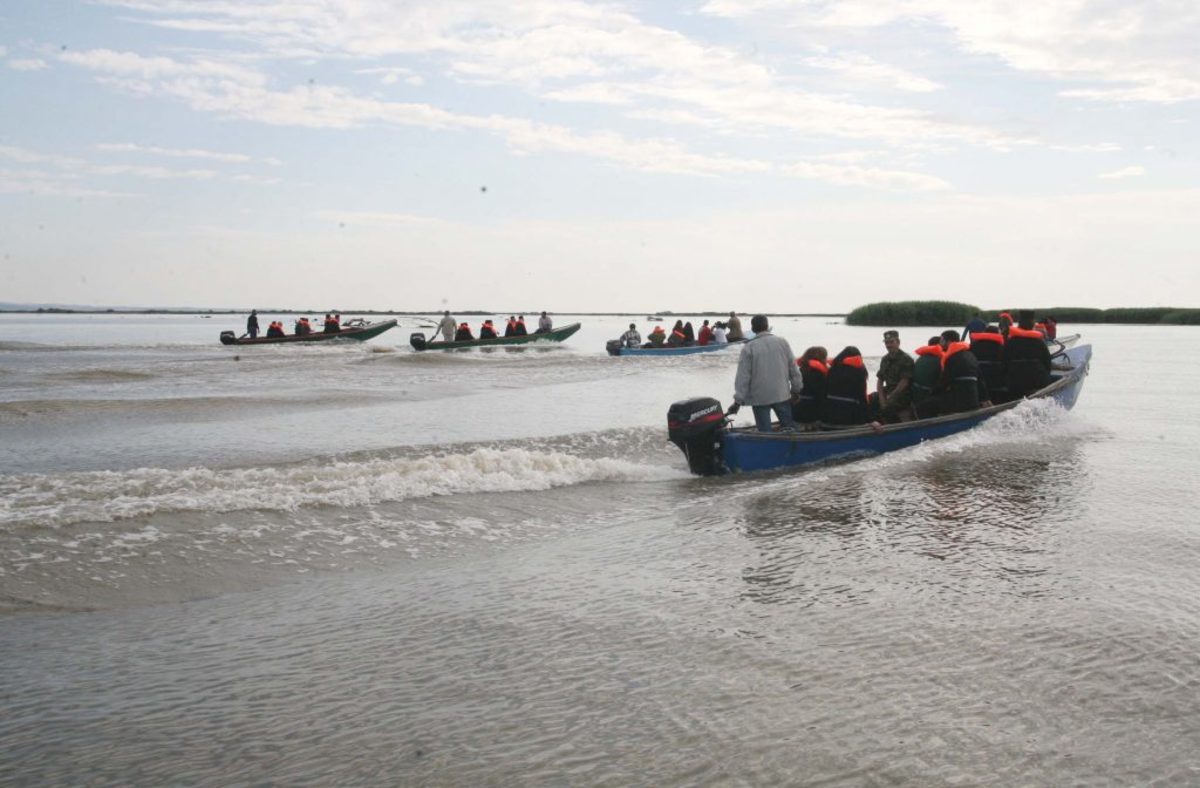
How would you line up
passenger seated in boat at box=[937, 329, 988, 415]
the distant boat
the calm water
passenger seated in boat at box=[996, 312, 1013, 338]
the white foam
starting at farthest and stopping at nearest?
the distant boat
passenger seated in boat at box=[996, 312, 1013, 338]
passenger seated in boat at box=[937, 329, 988, 415]
the white foam
the calm water

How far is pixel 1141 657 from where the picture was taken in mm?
4480

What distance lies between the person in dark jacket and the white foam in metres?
6.54

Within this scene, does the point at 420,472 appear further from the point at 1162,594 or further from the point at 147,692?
the point at 1162,594

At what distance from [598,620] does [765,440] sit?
20.3ft


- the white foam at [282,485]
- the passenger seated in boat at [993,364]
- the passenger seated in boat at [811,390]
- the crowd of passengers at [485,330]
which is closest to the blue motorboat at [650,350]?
the crowd of passengers at [485,330]

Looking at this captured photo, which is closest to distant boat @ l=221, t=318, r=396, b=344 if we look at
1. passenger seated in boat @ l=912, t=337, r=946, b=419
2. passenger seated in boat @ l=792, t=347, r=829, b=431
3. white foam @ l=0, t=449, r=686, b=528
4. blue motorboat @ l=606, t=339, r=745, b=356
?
blue motorboat @ l=606, t=339, r=745, b=356

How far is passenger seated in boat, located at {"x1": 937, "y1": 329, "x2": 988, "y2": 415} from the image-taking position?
1293 cm

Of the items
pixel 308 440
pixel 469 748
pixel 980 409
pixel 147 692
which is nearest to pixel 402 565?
pixel 147 692

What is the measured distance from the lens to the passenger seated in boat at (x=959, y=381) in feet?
42.4

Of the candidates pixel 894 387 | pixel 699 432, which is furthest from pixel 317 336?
pixel 699 432

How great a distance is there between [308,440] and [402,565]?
7.50m

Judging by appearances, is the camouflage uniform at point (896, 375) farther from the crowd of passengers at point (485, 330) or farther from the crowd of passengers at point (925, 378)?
the crowd of passengers at point (485, 330)

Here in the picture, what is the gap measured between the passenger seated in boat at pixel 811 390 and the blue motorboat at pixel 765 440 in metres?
0.32

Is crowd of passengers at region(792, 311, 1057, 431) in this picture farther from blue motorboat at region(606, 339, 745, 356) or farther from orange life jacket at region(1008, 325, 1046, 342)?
blue motorboat at region(606, 339, 745, 356)
